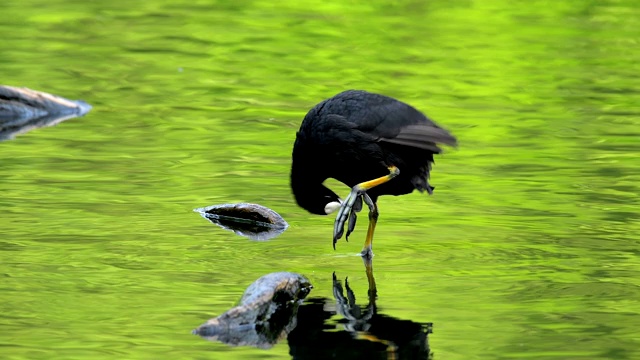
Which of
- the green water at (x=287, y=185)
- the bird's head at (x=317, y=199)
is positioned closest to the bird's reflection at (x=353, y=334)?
the green water at (x=287, y=185)

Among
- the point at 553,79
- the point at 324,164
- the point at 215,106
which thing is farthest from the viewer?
the point at 553,79

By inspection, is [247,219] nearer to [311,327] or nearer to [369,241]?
[369,241]

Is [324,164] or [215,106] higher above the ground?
[324,164]

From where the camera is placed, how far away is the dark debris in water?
882 centimetres

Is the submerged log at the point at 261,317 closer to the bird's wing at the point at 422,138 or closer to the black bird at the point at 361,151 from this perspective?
the black bird at the point at 361,151

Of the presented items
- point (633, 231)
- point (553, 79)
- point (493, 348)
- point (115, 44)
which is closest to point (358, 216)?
point (633, 231)

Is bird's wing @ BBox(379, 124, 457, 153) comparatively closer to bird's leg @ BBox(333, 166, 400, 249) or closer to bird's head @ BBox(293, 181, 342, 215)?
bird's leg @ BBox(333, 166, 400, 249)

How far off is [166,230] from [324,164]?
1.17 metres

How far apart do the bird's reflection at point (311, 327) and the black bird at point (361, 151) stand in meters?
1.09

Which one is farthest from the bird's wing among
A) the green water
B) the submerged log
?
the submerged log

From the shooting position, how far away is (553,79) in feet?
50.5

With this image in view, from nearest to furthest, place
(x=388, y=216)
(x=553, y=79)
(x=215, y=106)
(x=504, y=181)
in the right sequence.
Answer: (x=388, y=216) < (x=504, y=181) < (x=215, y=106) < (x=553, y=79)

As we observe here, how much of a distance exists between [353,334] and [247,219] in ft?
8.77

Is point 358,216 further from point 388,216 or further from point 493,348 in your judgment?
point 493,348
